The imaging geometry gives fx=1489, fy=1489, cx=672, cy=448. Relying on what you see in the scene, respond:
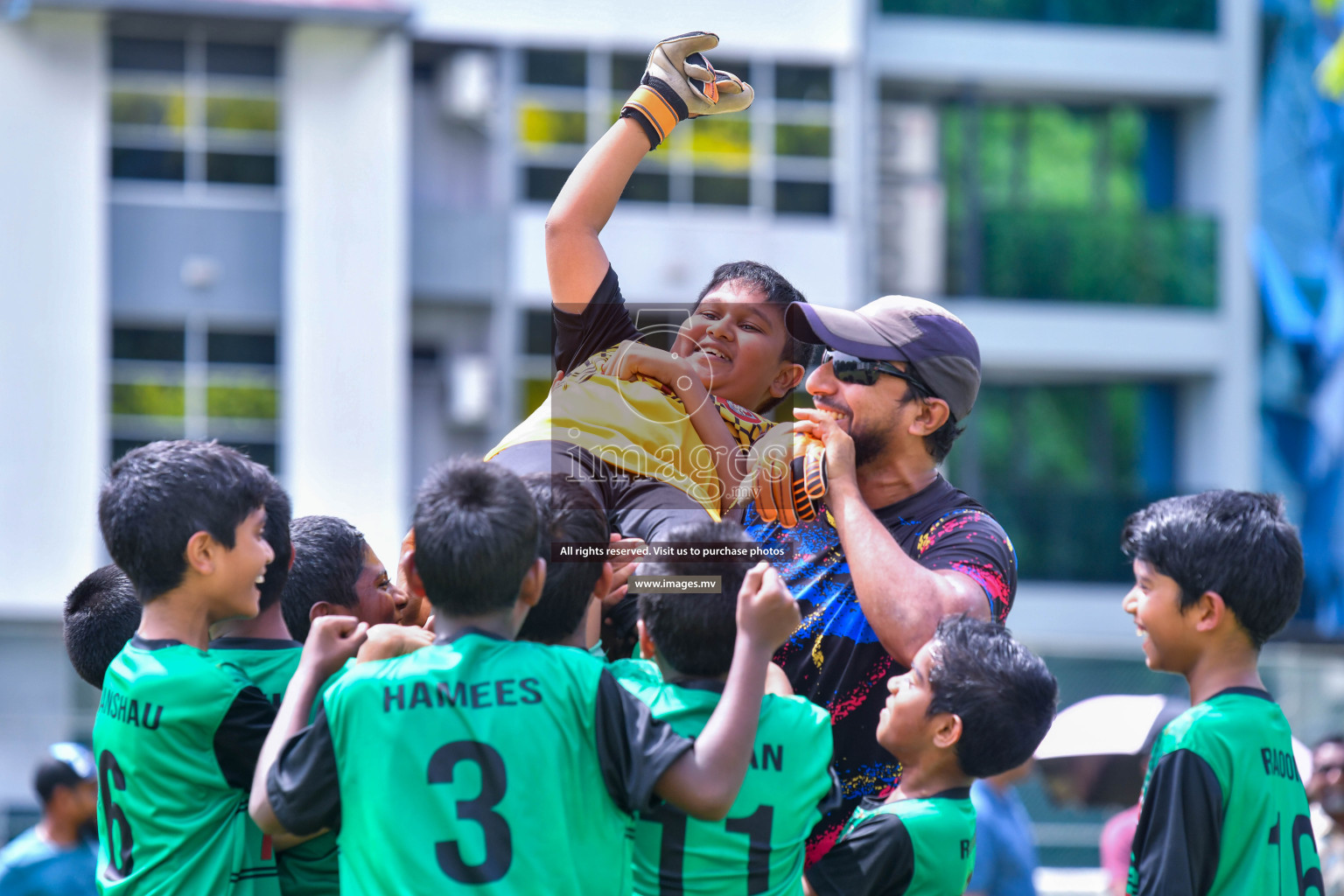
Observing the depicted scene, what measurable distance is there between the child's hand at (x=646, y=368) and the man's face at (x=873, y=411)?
12.7 inches

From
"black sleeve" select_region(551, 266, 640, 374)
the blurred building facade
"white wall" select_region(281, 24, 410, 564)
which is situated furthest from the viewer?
"white wall" select_region(281, 24, 410, 564)

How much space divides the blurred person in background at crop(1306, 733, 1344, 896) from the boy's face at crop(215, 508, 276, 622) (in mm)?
4593

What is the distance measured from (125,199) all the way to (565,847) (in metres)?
14.5

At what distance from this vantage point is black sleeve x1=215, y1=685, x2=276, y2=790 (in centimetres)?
259

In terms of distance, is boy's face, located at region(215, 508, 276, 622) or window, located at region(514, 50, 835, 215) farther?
window, located at region(514, 50, 835, 215)

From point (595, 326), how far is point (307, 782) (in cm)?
124

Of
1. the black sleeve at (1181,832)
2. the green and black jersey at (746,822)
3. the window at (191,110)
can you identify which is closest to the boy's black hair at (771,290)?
the green and black jersey at (746,822)

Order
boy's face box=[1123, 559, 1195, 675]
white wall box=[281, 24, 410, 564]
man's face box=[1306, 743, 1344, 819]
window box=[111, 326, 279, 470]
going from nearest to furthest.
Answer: boy's face box=[1123, 559, 1195, 675], man's face box=[1306, 743, 1344, 819], window box=[111, 326, 279, 470], white wall box=[281, 24, 410, 564]

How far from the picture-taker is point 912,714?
109 inches

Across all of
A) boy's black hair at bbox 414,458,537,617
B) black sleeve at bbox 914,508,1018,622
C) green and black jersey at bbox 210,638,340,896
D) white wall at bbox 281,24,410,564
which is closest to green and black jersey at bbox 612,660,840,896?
boy's black hair at bbox 414,458,537,617

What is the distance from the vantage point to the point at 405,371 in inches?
617

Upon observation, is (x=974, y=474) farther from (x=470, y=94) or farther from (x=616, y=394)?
(x=616, y=394)

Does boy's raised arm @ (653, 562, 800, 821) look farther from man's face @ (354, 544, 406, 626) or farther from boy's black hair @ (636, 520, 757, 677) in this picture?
man's face @ (354, 544, 406, 626)

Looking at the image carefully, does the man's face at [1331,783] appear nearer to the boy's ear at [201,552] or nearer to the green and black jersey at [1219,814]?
the green and black jersey at [1219,814]
